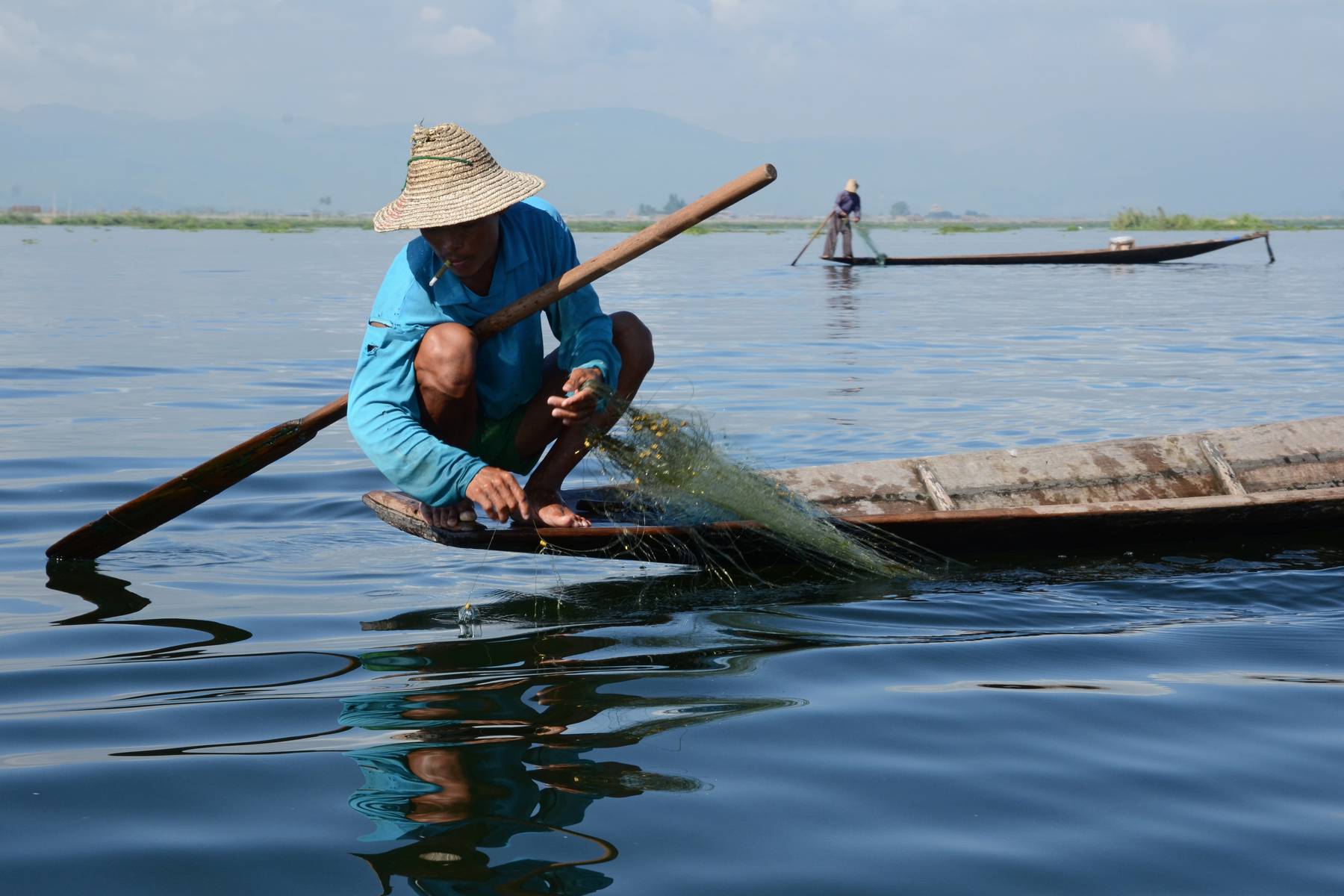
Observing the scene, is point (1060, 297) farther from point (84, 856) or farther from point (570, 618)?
point (84, 856)

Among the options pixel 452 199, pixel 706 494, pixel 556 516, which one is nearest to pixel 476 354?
pixel 452 199

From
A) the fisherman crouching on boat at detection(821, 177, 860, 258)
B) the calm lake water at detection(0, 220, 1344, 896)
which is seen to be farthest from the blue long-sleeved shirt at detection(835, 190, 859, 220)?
the calm lake water at detection(0, 220, 1344, 896)

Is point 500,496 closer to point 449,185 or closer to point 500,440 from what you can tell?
point 500,440

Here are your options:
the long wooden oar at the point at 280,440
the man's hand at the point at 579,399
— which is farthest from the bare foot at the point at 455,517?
the long wooden oar at the point at 280,440

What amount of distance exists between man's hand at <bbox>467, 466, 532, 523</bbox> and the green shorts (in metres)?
0.58

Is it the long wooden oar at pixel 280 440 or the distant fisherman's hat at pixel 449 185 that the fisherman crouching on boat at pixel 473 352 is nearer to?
the distant fisherman's hat at pixel 449 185

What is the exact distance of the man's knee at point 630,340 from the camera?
400 cm

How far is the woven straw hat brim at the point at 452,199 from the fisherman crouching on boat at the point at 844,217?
1897 centimetres

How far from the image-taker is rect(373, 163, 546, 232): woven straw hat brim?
3482mm

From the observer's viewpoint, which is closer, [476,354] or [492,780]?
[492,780]

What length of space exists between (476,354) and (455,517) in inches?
18.7

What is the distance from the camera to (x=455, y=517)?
379cm

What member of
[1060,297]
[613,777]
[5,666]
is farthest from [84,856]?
[1060,297]

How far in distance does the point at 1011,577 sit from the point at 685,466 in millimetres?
1137
